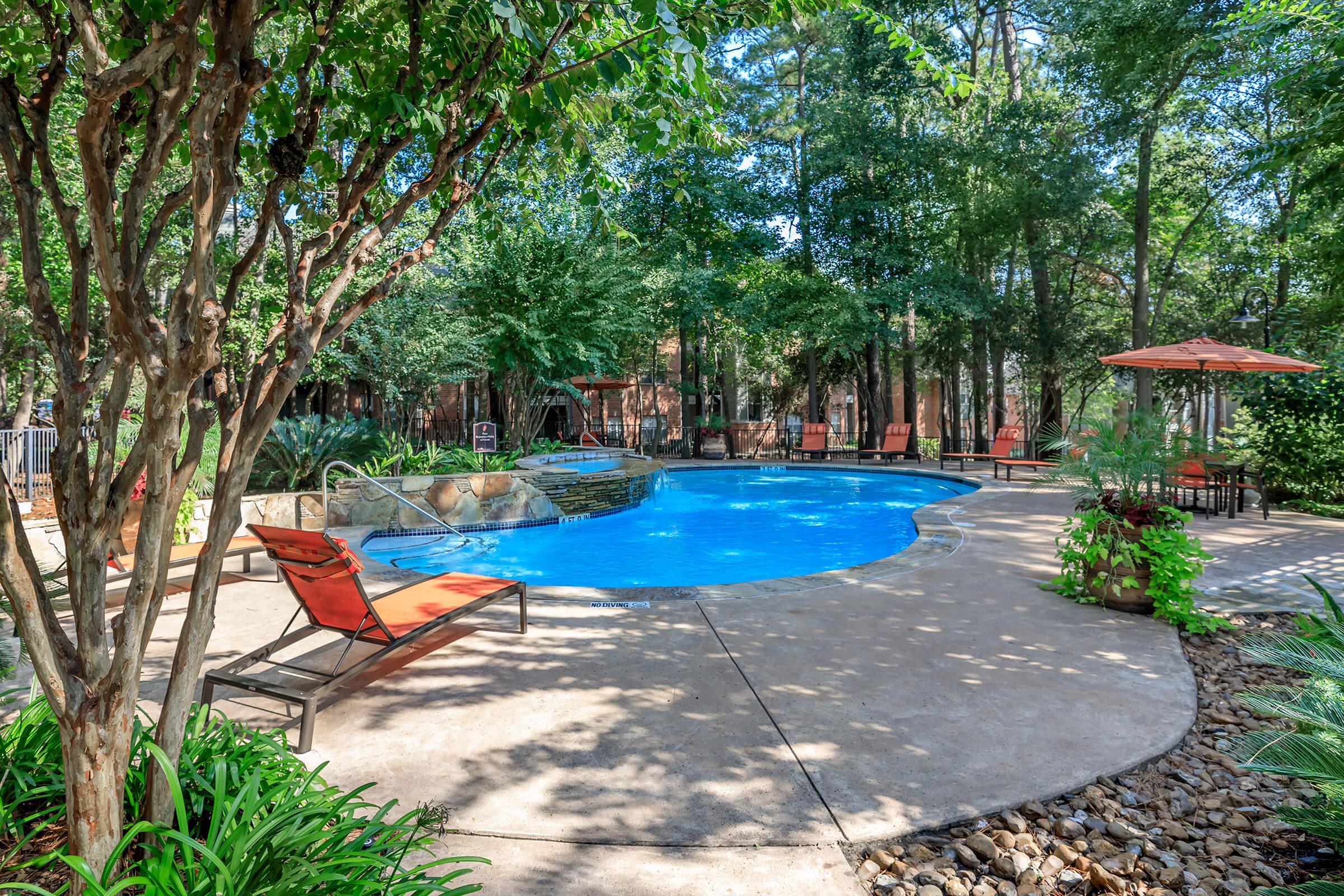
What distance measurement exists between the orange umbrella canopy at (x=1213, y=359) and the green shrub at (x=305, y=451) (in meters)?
11.6

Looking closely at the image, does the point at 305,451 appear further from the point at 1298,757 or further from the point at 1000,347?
the point at 1000,347

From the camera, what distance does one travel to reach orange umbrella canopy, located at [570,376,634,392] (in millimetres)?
20453

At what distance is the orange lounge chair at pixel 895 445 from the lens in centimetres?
1791

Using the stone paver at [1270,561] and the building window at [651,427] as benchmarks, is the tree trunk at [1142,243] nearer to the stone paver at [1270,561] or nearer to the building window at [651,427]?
the stone paver at [1270,561]

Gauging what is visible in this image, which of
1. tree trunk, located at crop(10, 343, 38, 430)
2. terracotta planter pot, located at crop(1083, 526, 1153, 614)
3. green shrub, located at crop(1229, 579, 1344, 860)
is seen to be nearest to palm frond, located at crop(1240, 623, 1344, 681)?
green shrub, located at crop(1229, 579, 1344, 860)

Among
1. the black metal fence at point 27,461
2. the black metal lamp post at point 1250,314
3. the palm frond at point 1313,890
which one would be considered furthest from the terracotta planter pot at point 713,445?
the palm frond at point 1313,890

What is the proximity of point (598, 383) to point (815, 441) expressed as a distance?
630cm

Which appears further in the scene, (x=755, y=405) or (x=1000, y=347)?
(x=755, y=405)

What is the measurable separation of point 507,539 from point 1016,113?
1544 cm

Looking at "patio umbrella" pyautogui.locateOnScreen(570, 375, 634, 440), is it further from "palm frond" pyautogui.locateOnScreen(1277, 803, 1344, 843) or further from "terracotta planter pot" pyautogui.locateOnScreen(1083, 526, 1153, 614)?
"palm frond" pyautogui.locateOnScreen(1277, 803, 1344, 843)

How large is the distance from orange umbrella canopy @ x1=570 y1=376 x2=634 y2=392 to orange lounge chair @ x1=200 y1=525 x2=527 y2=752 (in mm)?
15921

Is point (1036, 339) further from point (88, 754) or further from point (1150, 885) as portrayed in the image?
point (88, 754)

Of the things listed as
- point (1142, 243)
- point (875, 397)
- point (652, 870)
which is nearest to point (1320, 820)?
point (652, 870)

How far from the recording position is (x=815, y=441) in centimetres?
1950
